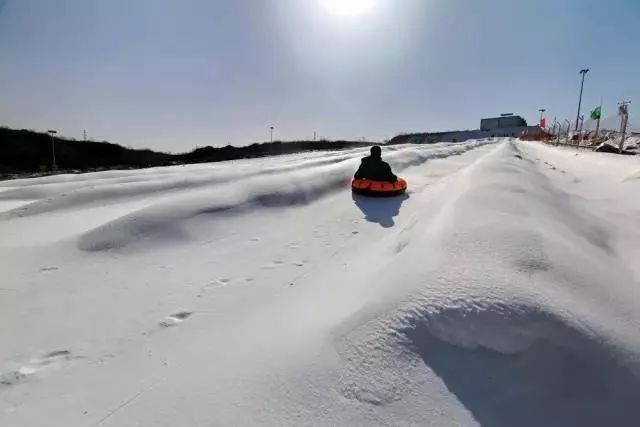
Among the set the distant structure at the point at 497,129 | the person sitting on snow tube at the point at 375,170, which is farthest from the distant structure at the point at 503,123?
the person sitting on snow tube at the point at 375,170

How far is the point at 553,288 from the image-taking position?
2314 millimetres

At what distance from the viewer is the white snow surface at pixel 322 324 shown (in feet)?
5.84

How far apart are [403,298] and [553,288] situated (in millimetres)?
940

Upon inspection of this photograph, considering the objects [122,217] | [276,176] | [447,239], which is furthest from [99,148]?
[447,239]

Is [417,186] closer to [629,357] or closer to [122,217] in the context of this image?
Result: [122,217]

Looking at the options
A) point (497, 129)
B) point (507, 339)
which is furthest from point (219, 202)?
point (497, 129)

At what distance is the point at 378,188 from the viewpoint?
7.00m

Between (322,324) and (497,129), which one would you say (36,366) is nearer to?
(322,324)

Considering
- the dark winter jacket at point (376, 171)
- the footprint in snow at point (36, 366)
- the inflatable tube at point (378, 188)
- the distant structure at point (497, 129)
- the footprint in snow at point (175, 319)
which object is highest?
the distant structure at point (497, 129)

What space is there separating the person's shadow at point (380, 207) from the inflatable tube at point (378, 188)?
87 millimetres

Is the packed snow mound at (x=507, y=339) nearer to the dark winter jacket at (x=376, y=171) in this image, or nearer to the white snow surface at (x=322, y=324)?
the white snow surface at (x=322, y=324)

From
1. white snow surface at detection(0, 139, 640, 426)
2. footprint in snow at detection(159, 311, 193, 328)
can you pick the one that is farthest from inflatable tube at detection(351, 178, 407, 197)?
footprint in snow at detection(159, 311, 193, 328)

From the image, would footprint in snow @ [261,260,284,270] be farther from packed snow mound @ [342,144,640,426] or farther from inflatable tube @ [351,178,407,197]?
inflatable tube @ [351,178,407,197]

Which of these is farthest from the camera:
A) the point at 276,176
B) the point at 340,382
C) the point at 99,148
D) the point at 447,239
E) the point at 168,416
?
the point at 99,148
